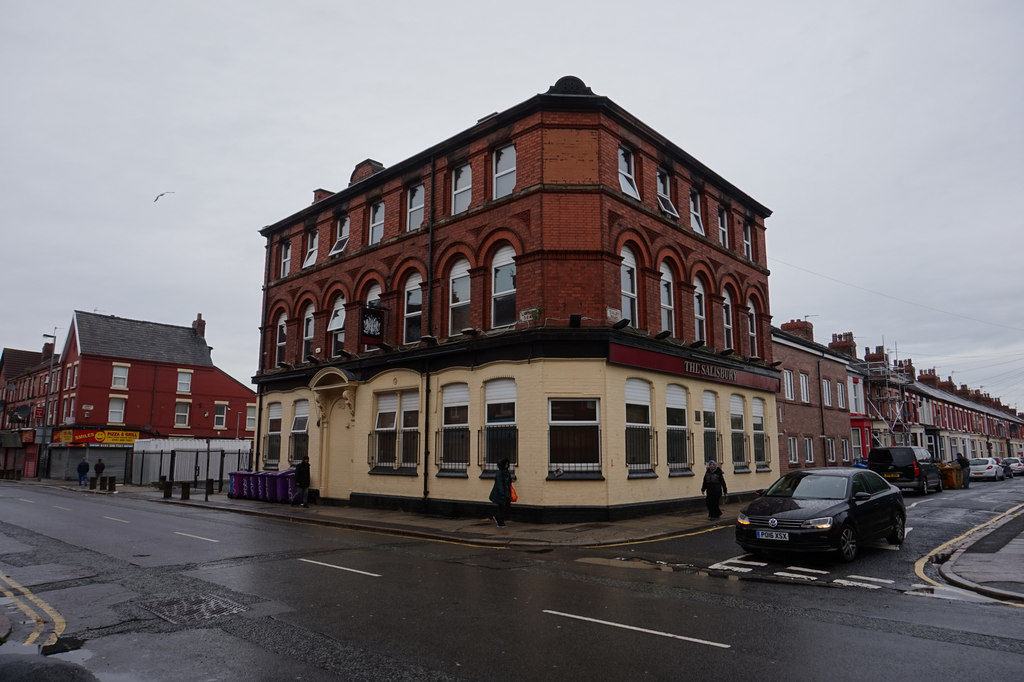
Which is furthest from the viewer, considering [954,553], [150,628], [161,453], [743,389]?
[161,453]

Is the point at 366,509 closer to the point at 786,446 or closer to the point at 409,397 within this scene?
the point at 409,397

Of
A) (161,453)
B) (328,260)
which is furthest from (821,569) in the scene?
(161,453)

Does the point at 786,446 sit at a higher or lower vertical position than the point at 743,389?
lower

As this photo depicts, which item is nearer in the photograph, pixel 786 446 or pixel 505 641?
pixel 505 641

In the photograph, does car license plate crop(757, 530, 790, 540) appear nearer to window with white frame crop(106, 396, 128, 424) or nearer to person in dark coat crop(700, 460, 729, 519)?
person in dark coat crop(700, 460, 729, 519)

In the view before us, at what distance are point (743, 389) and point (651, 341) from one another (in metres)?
6.55

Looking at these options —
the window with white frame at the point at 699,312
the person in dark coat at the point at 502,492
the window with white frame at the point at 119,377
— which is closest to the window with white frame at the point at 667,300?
the window with white frame at the point at 699,312

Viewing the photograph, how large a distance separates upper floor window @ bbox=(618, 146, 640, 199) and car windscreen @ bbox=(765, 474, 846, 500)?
10134mm

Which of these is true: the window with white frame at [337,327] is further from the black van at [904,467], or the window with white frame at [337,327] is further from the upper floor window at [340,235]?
the black van at [904,467]

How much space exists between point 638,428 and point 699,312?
6176 mm

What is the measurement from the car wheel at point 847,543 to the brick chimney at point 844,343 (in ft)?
118

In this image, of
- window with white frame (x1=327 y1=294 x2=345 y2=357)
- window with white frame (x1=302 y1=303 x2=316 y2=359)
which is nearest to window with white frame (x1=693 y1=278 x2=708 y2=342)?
window with white frame (x1=327 y1=294 x2=345 y2=357)

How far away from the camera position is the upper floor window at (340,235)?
2500 cm

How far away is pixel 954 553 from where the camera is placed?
37.8 feet
